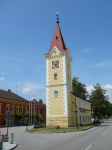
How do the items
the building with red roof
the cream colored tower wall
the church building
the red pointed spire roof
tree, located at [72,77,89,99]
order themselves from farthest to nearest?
tree, located at [72,77,89,99]
the building with red roof
the red pointed spire roof
the church building
the cream colored tower wall

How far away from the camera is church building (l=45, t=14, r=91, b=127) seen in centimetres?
3278

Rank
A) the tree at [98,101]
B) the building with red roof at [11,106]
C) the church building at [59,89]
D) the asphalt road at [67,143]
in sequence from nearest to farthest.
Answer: the asphalt road at [67,143], the church building at [59,89], the building with red roof at [11,106], the tree at [98,101]

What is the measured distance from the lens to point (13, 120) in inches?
1732

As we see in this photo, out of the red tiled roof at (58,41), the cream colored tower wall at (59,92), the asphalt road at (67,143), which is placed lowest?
the asphalt road at (67,143)

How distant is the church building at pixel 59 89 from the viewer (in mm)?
32781

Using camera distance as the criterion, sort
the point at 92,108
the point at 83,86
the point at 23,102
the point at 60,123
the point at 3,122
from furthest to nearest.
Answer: the point at 83,86 < the point at 92,108 < the point at 23,102 < the point at 3,122 < the point at 60,123

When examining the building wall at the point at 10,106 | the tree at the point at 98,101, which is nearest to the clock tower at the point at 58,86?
the building wall at the point at 10,106

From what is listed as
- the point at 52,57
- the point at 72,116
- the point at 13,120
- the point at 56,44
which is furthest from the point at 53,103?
the point at 13,120

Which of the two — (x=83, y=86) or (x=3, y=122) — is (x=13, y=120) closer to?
(x=3, y=122)

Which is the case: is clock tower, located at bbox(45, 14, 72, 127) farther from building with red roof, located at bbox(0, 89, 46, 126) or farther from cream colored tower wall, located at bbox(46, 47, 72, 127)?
building with red roof, located at bbox(0, 89, 46, 126)

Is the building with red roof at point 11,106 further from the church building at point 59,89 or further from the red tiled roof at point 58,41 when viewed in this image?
the red tiled roof at point 58,41

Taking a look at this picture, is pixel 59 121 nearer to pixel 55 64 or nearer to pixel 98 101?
pixel 55 64

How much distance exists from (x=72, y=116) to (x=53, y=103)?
17.8 feet

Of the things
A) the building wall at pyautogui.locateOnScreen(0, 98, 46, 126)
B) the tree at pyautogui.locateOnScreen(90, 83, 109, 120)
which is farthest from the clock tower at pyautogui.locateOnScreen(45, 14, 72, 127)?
the tree at pyautogui.locateOnScreen(90, 83, 109, 120)
